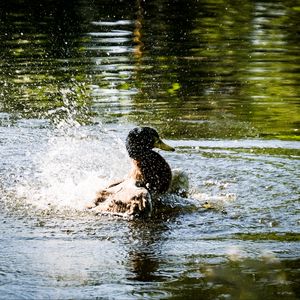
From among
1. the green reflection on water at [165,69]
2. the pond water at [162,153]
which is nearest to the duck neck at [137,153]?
the pond water at [162,153]

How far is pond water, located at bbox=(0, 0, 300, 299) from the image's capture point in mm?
6793

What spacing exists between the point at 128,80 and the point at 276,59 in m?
3.66

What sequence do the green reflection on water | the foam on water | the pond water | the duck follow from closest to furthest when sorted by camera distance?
the pond water → the duck → the foam on water → the green reflection on water

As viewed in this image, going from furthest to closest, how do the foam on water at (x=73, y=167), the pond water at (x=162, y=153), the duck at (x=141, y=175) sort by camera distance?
the foam on water at (x=73, y=167) → the duck at (x=141, y=175) → the pond water at (x=162, y=153)

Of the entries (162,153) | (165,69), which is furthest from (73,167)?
(165,69)

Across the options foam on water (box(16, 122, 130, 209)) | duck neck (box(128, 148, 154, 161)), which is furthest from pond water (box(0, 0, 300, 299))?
duck neck (box(128, 148, 154, 161))

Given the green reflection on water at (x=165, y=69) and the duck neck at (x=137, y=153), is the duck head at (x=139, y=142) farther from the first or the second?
the green reflection on water at (x=165, y=69)

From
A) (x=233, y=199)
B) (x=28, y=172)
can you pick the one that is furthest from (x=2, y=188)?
(x=233, y=199)

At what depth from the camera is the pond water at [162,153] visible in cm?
679

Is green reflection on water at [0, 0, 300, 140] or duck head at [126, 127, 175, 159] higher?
duck head at [126, 127, 175, 159]

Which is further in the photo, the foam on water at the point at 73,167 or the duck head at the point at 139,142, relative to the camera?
the foam on water at the point at 73,167

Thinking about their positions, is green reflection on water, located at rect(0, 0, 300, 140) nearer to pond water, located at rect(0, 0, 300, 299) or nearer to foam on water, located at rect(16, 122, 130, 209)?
pond water, located at rect(0, 0, 300, 299)

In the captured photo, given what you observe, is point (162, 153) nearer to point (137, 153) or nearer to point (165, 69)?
point (137, 153)

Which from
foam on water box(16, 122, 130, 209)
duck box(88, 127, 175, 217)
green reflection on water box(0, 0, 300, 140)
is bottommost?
green reflection on water box(0, 0, 300, 140)
